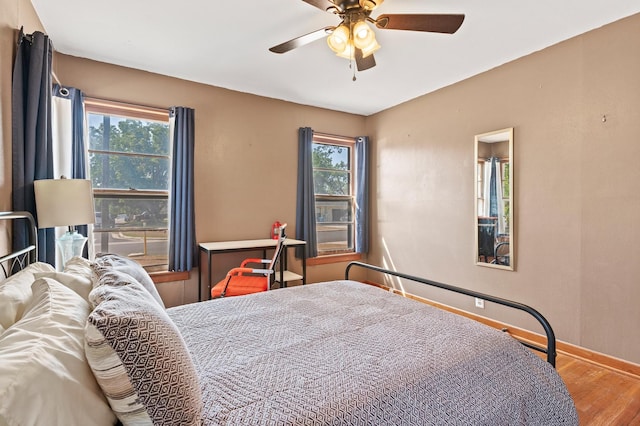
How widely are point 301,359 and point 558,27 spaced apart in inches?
119

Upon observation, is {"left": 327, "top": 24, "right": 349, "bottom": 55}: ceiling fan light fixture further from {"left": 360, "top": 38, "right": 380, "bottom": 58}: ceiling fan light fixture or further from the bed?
the bed

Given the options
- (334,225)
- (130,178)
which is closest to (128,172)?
(130,178)

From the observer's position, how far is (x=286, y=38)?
8.86 ft

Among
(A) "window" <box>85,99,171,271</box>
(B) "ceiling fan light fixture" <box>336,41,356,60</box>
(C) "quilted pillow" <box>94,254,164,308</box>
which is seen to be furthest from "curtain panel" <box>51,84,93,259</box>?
(B) "ceiling fan light fixture" <box>336,41,356,60</box>

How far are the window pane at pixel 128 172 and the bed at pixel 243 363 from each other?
1499 mm

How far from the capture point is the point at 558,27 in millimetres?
2490

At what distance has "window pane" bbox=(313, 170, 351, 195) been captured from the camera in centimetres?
458

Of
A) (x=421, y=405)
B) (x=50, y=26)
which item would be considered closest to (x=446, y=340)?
(x=421, y=405)

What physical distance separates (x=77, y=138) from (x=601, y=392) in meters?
4.50

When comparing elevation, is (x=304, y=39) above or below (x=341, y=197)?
above

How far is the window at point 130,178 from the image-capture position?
10.5 ft

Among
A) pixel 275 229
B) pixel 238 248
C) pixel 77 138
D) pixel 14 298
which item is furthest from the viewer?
pixel 275 229

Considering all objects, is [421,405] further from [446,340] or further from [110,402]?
[110,402]

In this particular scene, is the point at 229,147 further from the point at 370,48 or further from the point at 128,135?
the point at 370,48
